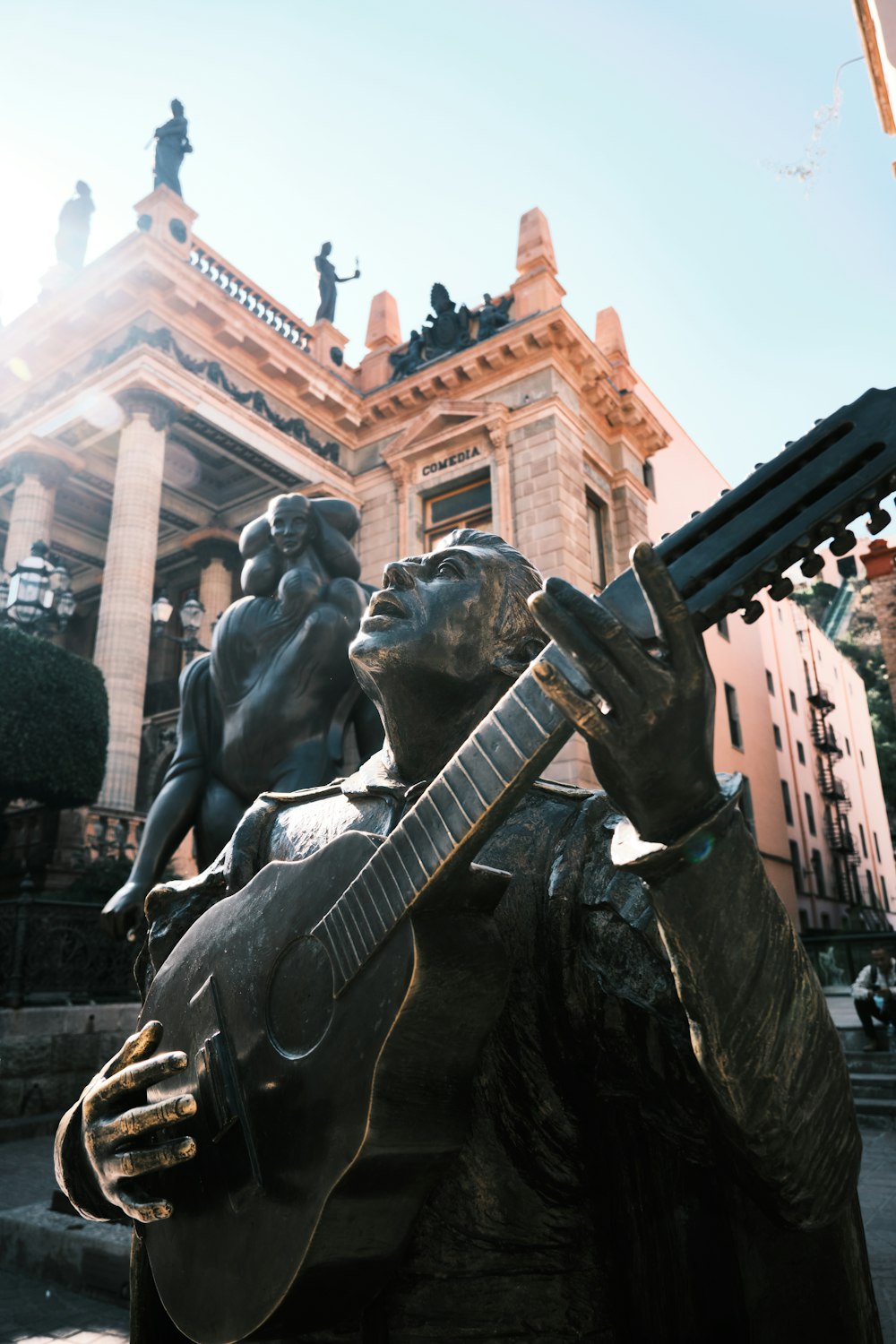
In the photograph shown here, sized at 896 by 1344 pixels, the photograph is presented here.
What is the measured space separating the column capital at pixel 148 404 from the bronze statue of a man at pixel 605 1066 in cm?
1998

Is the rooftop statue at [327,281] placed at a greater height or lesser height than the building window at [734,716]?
greater

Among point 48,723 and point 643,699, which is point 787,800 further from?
point 643,699

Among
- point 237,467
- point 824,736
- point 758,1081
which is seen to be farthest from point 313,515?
point 824,736

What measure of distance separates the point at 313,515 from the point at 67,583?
11.0 meters

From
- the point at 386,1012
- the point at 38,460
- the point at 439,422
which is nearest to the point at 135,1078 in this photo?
the point at 386,1012

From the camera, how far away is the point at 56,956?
8867 mm

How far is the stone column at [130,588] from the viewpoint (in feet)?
56.5

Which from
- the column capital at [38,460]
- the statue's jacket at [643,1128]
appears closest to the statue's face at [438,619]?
the statue's jacket at [643,1128]

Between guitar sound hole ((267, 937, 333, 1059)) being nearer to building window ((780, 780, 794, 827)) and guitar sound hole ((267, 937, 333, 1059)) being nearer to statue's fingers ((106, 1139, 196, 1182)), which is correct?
statue's fingers ((106, 1139, 196, 1182))

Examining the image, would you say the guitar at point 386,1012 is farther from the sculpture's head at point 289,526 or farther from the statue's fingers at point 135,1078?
the sculpture's head at point 289,526

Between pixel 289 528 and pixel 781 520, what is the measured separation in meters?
2.44

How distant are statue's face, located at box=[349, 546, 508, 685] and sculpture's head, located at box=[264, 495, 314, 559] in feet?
5.73

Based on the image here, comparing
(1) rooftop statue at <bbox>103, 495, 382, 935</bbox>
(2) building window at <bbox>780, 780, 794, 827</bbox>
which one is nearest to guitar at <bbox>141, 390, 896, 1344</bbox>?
(1) rooftop statue at <bbox>103, 495, 382, 935</bbox>

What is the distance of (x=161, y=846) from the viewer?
2.96m
